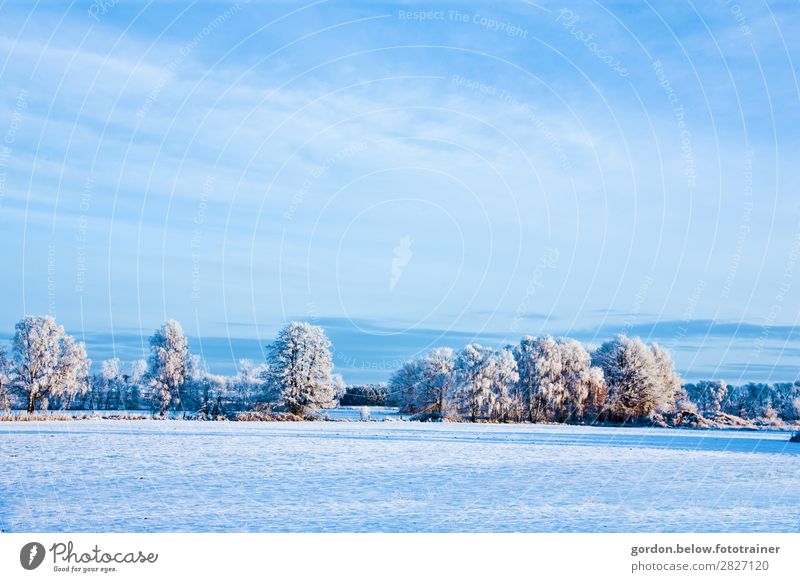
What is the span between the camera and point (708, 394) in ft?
398

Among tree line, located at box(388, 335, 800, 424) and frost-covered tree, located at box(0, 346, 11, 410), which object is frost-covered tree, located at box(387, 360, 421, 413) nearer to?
tree line, located at box(388, 335, 800, 424)

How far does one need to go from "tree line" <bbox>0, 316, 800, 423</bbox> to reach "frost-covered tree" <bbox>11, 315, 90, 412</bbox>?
0.09 m

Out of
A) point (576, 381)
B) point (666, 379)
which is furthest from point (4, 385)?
point (666, 379)

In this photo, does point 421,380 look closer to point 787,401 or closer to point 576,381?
point 576,381

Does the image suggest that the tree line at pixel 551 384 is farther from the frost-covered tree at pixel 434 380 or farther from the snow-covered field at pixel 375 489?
the snow-covered field at pixel 375 489

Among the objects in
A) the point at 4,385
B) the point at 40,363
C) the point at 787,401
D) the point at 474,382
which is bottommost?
the point at 787,401

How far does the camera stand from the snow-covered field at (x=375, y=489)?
14.3 metres

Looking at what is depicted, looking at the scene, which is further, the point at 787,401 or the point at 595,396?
the point at 787,401

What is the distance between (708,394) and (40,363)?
10295cm

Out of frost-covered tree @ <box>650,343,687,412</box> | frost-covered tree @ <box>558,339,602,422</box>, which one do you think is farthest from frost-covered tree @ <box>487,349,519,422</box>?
frost-covered tree @ <box>650,343,687,412</box>

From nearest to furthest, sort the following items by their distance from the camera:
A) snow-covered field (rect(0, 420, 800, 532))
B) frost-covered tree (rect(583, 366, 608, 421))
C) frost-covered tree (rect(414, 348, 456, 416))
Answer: snow-covered field (rect(0, 420, 800, 532)) < frost-covered tree (rect(583, 366, 608, 421)) < frost-covered tree (rect(414, 348, 456, 416))

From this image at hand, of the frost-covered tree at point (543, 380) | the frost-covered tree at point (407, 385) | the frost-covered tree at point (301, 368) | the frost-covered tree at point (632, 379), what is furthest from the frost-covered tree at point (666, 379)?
the frost-covered tree at point (301, 368)

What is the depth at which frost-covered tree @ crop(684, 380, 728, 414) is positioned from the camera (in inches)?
4626

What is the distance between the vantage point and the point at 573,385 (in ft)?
251
